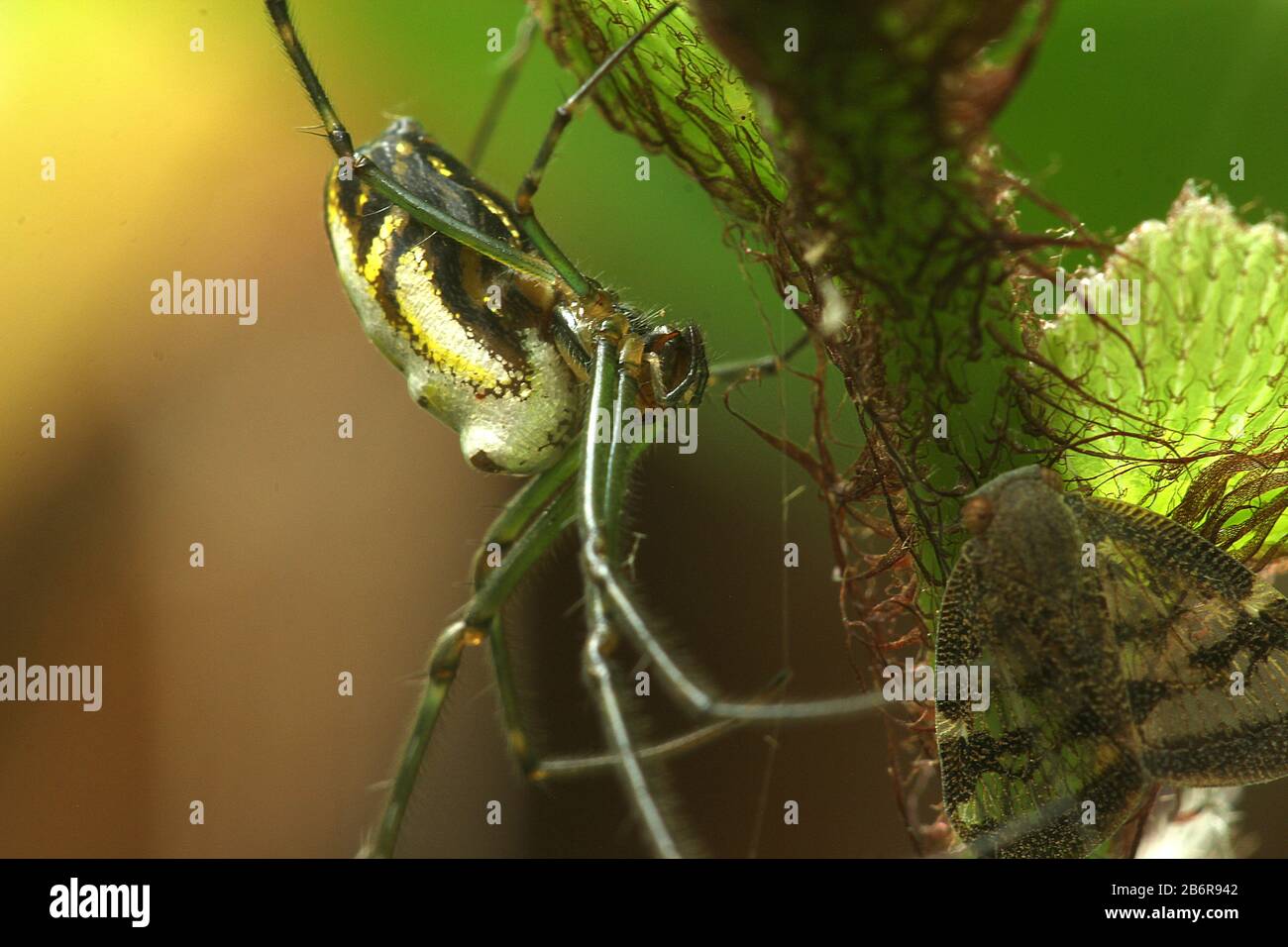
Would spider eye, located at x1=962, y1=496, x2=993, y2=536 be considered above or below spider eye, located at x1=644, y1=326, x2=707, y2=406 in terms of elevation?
below

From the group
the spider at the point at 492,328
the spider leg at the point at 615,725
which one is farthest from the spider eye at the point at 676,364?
the spider leg at the point at 615,725

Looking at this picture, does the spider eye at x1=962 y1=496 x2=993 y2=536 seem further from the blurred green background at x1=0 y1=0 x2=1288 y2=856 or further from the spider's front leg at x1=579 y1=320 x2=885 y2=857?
the blurred green background at x1=0 y1=0 x2=1288 y2=856

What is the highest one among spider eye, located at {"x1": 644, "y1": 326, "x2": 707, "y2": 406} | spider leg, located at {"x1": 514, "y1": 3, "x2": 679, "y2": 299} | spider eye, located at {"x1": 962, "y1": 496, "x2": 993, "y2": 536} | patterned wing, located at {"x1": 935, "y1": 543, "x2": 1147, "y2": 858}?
spider leg, located at {"x1": 514, "y1": 3, "x2": 679, "y2": 299}

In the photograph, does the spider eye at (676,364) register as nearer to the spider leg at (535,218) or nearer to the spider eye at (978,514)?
the spider leg at (535,218)

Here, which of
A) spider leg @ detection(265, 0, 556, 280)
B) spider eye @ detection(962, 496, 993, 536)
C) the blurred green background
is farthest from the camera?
the blurred green background

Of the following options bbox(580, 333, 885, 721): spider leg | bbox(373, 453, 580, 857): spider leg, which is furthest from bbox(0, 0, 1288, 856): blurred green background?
bbox(580, 333, 885, 721): spider leg

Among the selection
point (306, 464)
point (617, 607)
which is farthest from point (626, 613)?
point (306, 464)
